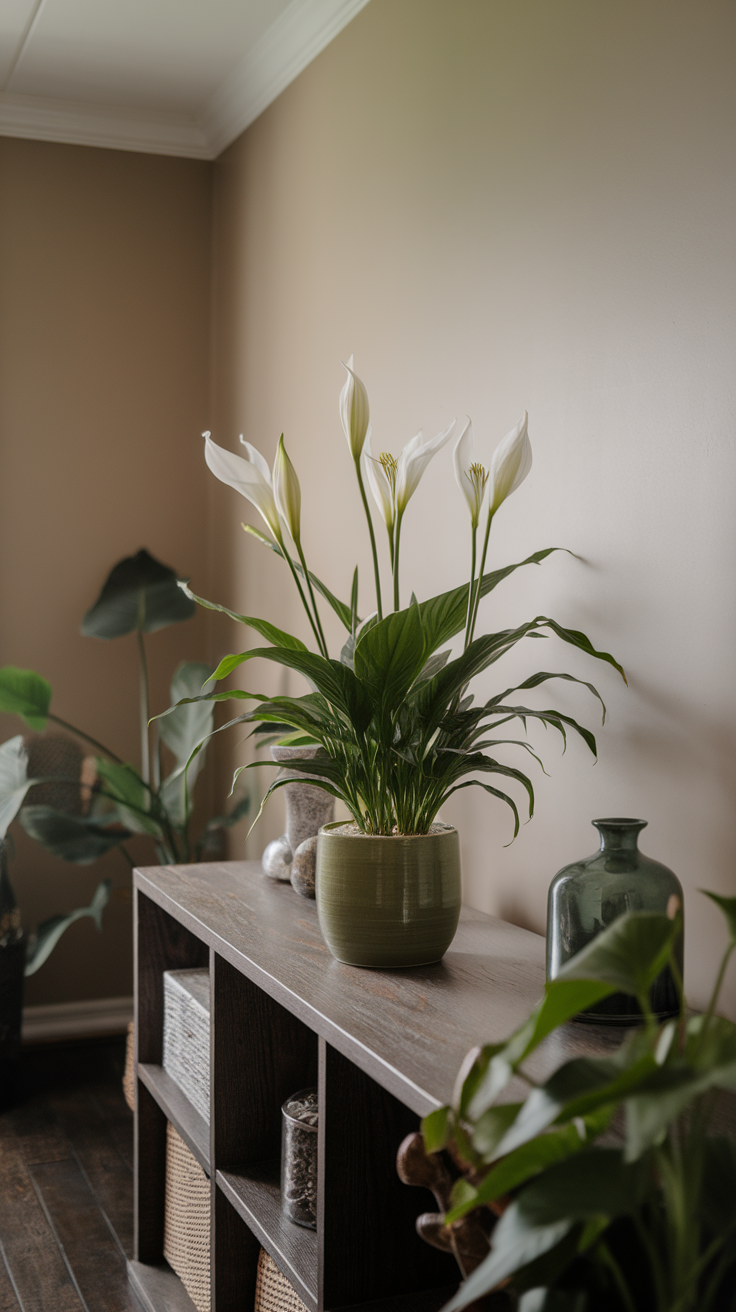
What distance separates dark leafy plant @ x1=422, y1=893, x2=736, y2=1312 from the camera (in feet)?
2.15

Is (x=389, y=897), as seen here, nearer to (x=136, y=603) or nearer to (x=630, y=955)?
(x=630, y=955)

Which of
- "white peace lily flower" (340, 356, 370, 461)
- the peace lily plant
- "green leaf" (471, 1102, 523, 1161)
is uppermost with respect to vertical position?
"white peace lily flower" (340, 356, 370, 461)

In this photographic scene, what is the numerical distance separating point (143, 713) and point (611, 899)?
92.1 inches

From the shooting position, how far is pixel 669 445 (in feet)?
4.61

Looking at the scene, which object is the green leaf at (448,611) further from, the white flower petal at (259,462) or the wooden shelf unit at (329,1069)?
the wooden shelf unit at (329,1069)

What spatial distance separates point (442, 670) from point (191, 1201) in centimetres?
116

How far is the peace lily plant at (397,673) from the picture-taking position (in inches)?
56.1

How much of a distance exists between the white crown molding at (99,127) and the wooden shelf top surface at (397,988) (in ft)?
7.66

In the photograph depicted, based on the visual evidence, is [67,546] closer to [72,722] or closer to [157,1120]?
[72,722]

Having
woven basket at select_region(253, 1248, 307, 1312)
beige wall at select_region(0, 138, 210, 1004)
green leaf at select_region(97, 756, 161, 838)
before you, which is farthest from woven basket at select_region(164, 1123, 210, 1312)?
beige wall at select_region(0, 138, 210, 1004)

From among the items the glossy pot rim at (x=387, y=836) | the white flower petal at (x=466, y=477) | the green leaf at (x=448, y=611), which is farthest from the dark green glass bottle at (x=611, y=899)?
the white flower petal at (x=466, y=477)

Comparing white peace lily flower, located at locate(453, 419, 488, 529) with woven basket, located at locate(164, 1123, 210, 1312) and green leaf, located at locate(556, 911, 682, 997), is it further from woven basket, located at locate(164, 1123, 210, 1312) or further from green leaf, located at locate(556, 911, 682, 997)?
woven basket, located at locate(164, 1123, 210, 1312)

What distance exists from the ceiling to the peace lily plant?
141cm

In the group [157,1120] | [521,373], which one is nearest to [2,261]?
[521,373]
